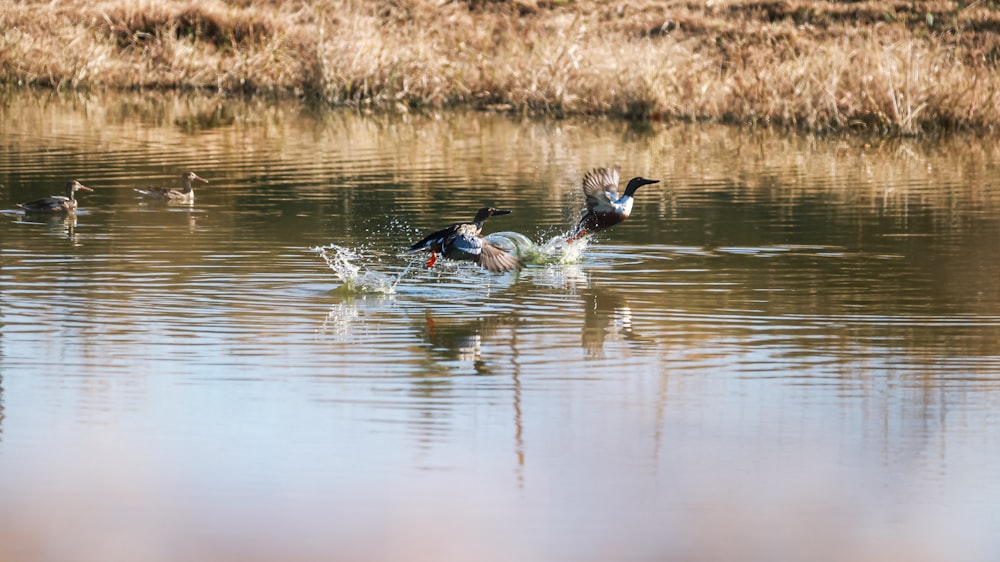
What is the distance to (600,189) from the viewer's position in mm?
13961

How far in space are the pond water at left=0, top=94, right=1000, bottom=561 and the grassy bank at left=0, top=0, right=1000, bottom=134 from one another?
7.71 metres

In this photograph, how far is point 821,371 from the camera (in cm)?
898

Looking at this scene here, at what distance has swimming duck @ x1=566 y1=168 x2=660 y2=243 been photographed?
1373cm

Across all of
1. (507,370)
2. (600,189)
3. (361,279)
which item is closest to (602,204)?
(600,189)

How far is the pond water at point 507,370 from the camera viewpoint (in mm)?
6426

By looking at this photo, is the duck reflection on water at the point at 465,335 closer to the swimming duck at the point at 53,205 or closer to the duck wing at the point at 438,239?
the duck wing at the point at 438,239

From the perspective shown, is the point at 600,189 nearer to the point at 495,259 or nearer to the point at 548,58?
the point at 495,259

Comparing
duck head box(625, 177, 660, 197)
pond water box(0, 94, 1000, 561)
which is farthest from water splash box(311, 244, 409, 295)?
duck head box(625, 177, 660, 197)

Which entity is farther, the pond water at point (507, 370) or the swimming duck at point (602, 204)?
the swimming duck at point (602, 204)

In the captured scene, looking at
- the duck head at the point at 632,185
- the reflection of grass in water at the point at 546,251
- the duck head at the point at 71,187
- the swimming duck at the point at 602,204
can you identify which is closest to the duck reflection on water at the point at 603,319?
the reflection of grass in water at the point at 546,251

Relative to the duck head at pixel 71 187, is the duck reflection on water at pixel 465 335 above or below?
below

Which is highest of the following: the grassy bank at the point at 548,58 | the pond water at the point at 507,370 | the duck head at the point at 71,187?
the grassy bank at the point at 548,58

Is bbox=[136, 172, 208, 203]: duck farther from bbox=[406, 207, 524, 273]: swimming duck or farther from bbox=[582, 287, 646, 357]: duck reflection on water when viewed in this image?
bbox=[582, 287, 646, 357]: duck reflection on water

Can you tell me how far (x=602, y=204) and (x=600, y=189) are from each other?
25 cm
